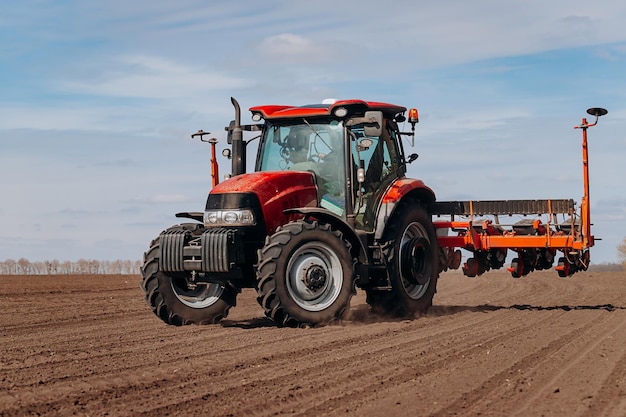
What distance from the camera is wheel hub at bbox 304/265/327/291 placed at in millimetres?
10039

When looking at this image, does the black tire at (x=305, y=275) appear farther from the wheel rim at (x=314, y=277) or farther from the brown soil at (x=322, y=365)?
the brown soil at (x=322, y=365)

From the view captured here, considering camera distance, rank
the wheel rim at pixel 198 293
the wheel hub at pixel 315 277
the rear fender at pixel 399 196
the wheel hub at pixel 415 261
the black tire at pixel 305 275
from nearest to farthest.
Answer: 1. the black tire at pixel 305 275
2. the wheel hub at pixel 315 277
3. the wheel rim at pixel 198 293
4. the rear fender at pixel 399 196
5. the wheel hub at pixel 415 261

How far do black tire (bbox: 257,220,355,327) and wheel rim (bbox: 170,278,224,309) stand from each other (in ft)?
4.17

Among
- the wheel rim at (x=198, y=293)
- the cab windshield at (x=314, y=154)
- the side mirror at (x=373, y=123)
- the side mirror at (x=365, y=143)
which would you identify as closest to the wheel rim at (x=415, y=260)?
the cab windshield at (x=314, y=154)

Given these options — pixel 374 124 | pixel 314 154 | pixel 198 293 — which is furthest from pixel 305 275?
pixel 374 124

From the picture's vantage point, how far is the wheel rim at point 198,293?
10.7 meters

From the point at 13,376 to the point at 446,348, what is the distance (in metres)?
3.67

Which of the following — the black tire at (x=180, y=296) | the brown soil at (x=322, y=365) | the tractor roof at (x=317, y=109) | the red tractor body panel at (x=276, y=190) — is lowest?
the brown soil at (x=322, y=365)

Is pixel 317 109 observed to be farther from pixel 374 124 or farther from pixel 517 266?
pixel 517 266

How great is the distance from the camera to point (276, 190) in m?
10.3

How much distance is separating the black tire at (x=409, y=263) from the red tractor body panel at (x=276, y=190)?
117cm

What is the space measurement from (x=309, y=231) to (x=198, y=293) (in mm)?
1804

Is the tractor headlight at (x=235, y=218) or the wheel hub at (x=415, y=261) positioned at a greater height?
the tractor headlight at (x=235, y=218)

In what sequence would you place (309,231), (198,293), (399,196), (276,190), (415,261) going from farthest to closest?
(415,261), (399,196), (198,293), (276,190), (309,231)
